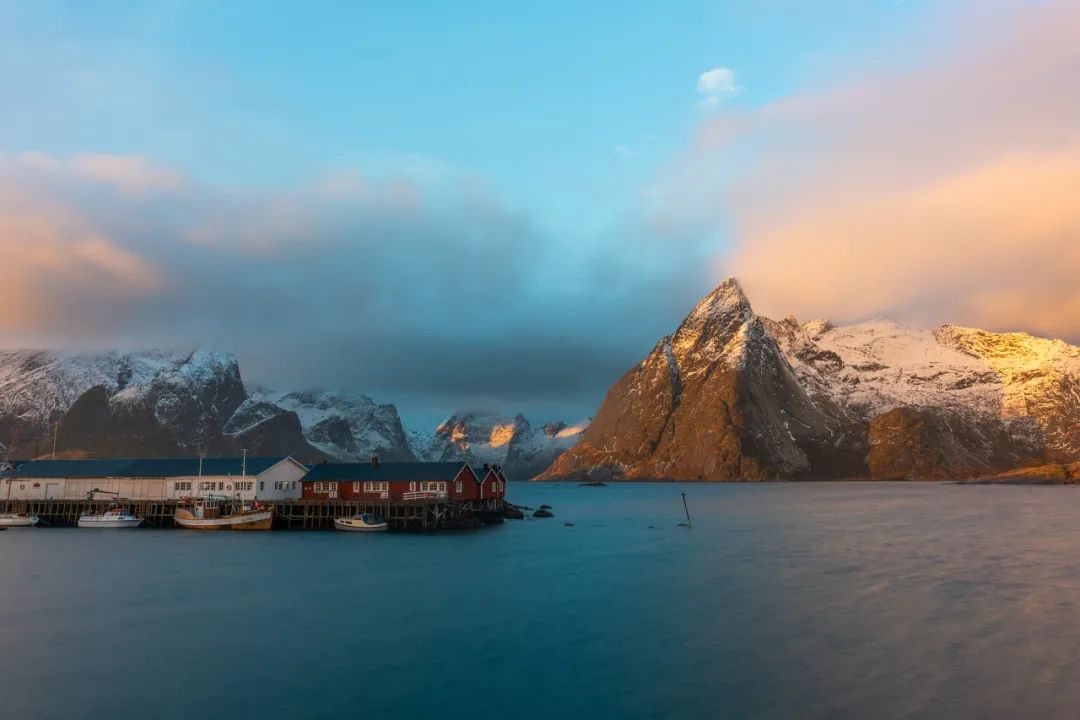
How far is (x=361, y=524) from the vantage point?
91438 millimetres

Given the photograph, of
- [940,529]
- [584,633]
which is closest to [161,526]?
[584,633]

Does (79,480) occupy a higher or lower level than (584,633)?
higher

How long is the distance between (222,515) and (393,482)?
919 inches

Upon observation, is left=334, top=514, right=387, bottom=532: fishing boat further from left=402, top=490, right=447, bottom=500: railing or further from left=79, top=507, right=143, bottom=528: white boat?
left=79, top=507, right=143, bottom=528: white boat

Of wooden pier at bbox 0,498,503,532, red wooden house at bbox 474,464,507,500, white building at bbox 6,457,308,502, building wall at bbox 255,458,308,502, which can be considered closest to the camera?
wooden pier at bbox 0,498,503,532

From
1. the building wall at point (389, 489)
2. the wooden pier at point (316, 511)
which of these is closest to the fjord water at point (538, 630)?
the wooden pier at point (316, 511)

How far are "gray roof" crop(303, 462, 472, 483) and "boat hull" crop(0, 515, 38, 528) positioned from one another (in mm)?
38439

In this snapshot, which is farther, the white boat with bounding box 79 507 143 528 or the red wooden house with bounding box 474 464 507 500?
the red wooden house with bounding box 474 464 507 500

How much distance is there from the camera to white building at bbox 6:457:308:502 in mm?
99750

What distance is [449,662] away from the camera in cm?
3384

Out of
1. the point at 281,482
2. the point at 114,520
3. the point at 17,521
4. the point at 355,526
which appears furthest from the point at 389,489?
the point at 17,521

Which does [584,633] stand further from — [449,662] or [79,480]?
[79,480]

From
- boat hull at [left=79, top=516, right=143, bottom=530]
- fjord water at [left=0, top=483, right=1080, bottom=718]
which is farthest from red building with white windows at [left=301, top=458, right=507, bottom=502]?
boat hull at [left=79, top=516, right=143, bottom=530]

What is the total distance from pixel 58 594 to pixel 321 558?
2213cm
